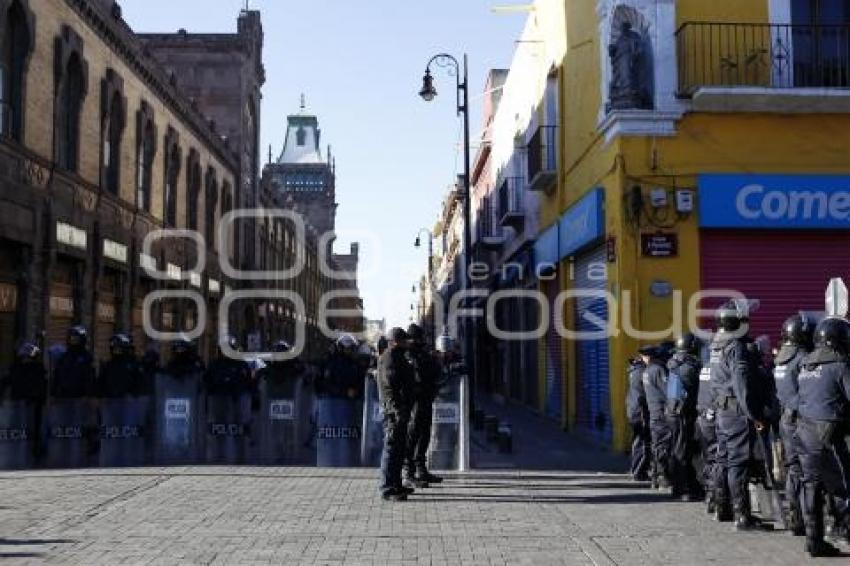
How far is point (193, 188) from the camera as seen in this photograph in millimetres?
36906

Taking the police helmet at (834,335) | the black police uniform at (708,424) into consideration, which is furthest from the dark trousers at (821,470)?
the black police uniform at (708,424)

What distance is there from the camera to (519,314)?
27.8 metres

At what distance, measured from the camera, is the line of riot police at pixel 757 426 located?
761cm

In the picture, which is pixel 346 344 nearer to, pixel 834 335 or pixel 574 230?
pixel 574 230

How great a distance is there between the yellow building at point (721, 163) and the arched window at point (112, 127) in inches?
557

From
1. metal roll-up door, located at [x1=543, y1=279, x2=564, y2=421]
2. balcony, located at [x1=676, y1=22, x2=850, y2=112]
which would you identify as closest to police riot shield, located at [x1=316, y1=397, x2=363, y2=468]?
balcony, located at [x1=676, y1=22, x2=850, y2=112]

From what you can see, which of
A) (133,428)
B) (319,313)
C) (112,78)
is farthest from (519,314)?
(319,313)

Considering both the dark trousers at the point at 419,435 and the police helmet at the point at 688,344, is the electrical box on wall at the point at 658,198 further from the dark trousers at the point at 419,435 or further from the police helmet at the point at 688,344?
the dark trousers at the point at 419,435

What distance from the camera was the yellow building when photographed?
49.6ft

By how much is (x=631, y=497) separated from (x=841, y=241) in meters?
6.95

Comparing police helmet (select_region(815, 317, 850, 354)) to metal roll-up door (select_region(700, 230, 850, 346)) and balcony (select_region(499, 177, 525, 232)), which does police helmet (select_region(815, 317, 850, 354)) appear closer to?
metal roll-up door (select_region(700, 230, 850, 346))

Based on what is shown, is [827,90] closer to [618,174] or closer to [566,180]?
[618,174]

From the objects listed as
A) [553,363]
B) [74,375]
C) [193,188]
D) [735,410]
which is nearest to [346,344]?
[74,375]

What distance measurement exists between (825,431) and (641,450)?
474cm
